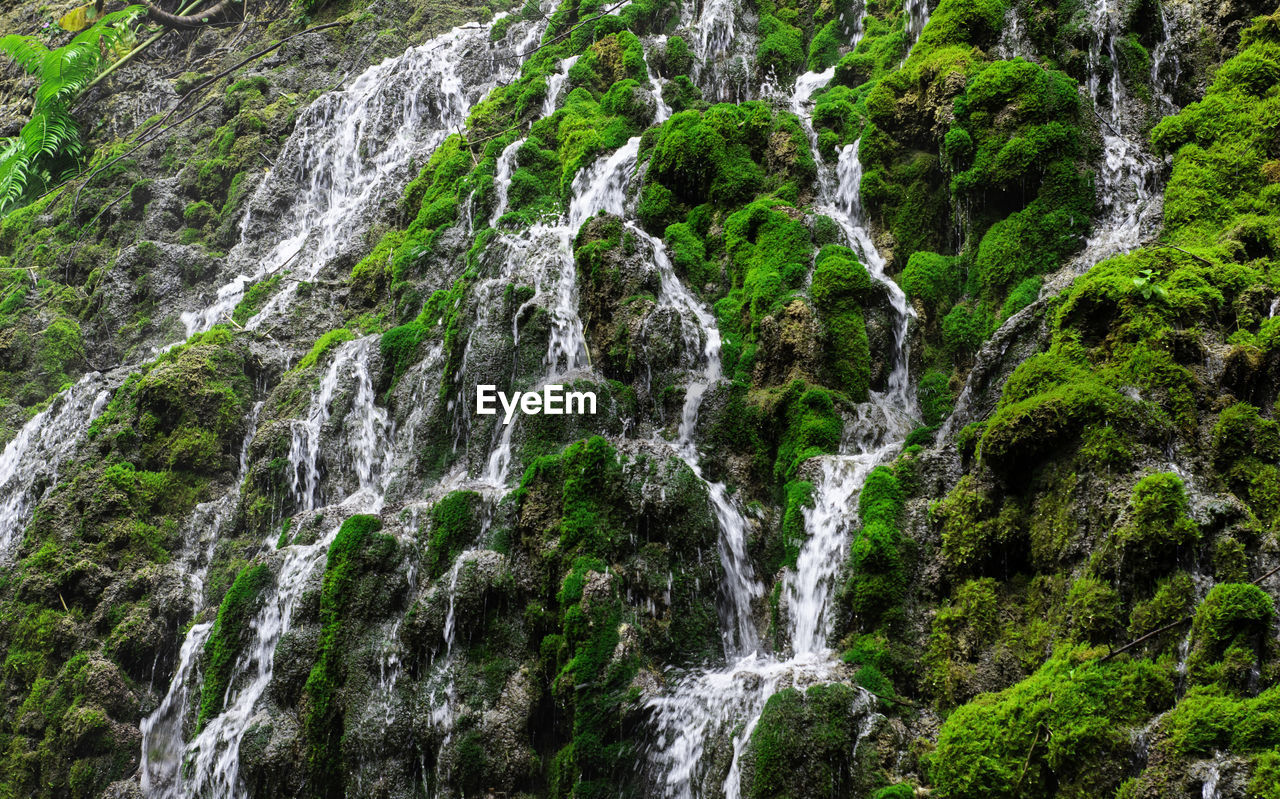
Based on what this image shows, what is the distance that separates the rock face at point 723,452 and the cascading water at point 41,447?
10 cm

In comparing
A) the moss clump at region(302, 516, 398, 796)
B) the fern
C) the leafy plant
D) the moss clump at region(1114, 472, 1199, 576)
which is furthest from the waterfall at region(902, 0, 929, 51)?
the fern

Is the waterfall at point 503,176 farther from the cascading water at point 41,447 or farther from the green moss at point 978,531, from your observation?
the green moss at point 978,531

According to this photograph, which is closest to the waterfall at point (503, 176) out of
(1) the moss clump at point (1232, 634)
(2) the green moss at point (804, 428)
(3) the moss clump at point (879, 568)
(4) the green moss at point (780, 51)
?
(4) the green moss at point (780, 51)

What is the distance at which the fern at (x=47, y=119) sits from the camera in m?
25.8

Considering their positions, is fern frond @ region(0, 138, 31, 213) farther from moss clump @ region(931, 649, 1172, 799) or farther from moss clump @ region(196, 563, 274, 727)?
moss clump @ region(931, 649, 1172, 799)

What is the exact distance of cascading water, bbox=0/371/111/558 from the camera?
15.3 metres

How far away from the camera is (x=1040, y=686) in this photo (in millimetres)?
6250

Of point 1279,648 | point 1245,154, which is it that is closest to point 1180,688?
point 1279,648

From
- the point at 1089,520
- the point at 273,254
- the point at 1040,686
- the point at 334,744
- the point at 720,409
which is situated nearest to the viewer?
the point at 1040,686

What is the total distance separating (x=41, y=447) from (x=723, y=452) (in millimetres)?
13375

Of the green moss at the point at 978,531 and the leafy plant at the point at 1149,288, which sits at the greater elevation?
the leafy plant at the point at 1149,288

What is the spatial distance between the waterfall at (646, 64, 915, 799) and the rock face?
0.15 ft

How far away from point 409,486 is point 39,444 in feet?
29.2

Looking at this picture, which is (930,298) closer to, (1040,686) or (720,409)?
(720,409)
